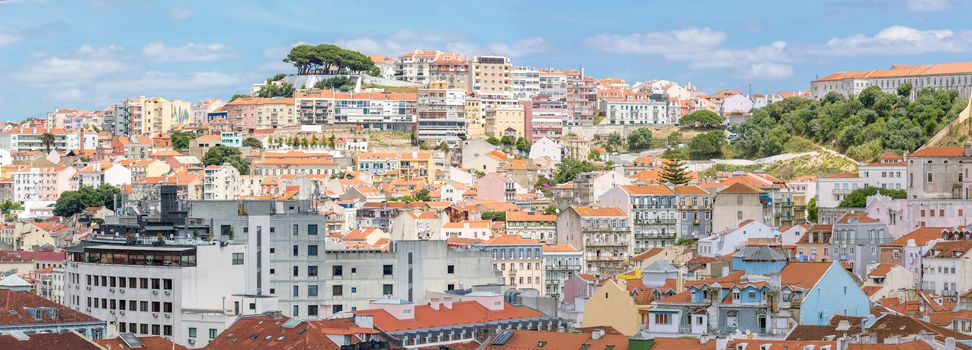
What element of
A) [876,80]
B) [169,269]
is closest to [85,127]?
[876,80]

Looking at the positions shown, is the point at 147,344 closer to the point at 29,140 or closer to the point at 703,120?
the point at 703,120

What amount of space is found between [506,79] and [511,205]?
102ft

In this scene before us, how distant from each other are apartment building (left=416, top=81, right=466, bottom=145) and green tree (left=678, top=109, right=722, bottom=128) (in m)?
9.83

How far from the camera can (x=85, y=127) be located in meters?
103

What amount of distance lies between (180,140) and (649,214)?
40.8 metres

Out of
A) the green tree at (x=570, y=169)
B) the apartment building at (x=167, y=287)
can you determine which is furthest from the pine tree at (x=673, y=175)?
the apartment building at (x=167, y=287)

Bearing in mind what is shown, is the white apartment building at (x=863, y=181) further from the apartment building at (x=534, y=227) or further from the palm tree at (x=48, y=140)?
the palm tree at (x=48, y=140)

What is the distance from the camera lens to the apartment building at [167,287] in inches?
1232

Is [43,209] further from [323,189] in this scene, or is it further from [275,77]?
[275,77]

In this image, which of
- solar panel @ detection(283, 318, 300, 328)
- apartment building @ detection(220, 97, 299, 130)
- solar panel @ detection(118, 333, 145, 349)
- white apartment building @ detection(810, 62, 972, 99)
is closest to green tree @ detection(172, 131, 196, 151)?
apartment building @ detection(220, 97, 299, 130)

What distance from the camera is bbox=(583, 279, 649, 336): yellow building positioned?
100ft

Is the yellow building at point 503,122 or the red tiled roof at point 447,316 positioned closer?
the red tiled roof at point 447,316

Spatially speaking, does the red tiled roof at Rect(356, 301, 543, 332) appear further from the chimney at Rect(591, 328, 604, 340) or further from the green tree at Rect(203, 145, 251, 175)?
the green tree at Rect(203, 145, 251, 175)

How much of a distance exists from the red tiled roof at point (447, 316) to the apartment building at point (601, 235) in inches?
680
